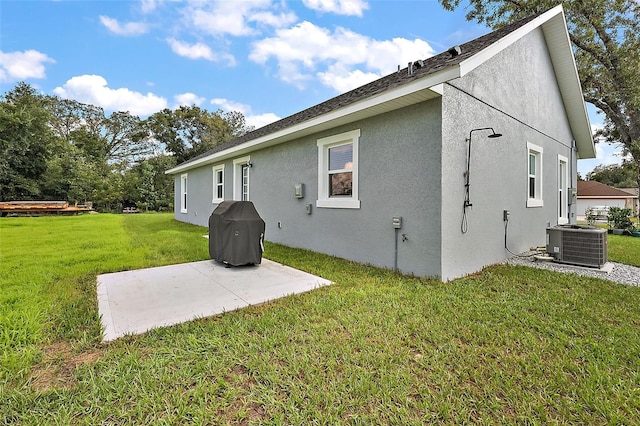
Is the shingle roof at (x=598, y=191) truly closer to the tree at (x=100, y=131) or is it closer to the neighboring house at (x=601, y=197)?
the neighboring house at (x=601, y=197)

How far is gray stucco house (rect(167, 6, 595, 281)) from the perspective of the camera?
15.0 ft

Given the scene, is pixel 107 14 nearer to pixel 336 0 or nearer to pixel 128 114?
pixel 336 0

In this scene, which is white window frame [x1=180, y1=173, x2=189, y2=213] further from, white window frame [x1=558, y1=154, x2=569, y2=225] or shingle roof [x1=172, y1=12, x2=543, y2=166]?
white window frame [x1=558, y1=154, x2=569, y2=225]

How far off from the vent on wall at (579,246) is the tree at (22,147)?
104 ft

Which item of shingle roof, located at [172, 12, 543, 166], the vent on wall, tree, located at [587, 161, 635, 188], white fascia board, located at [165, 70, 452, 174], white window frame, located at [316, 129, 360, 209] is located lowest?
the vent on wall

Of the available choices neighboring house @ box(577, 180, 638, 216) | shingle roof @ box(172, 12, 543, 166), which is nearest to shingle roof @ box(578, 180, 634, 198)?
neighboring house @ box(577, 180, 638, 216)

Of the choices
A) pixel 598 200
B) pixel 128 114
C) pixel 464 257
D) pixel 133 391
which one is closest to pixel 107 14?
pixel 133 391

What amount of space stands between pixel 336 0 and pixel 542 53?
217 inches

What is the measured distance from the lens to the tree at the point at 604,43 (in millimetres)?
12523

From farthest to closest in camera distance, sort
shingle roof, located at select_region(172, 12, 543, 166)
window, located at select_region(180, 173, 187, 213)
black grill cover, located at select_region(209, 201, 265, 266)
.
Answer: window, located at select_region(180, 173, 187, 213), black grill cover, located at select_region(209, 201, 265, 266), shingle roof, located at select_region(172, 12, 543, 166)

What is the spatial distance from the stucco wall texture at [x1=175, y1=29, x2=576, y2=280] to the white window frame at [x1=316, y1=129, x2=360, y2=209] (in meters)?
0.13

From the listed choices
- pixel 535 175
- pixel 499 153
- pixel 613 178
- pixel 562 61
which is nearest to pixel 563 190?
pixel 535 175

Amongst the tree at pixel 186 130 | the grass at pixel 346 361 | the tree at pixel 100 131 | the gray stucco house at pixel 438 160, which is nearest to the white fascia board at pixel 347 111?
the gray stucco house at pixel 438 160

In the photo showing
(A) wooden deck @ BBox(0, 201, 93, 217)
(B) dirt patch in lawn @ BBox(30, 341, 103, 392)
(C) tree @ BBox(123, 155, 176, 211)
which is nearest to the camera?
(B) dirt patch in lawn @ BBox(30, 341, 103, 392)
